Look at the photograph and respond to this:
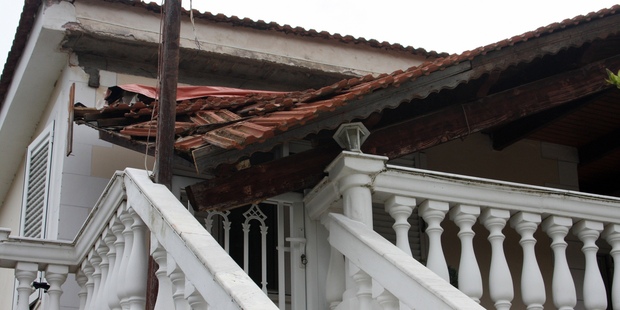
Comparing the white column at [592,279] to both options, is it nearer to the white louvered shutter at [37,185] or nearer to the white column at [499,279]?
the white column at [499,279]

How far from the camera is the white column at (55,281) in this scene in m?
5.56

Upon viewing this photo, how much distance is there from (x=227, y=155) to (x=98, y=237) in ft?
2.78

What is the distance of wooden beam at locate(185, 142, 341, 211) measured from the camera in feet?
17.4

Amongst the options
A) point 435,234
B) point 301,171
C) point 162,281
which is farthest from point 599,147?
point 162,281

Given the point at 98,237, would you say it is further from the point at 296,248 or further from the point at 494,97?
the point at 494,97

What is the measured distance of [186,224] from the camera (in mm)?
4215

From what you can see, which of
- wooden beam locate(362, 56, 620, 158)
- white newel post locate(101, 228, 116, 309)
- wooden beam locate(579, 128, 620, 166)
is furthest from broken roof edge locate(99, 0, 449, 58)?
white newel post locate(101, 228, 116, 309)

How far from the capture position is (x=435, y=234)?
5246 mm

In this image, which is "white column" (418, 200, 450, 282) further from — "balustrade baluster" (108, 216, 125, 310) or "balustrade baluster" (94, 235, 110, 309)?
"balustrade baluster" (94, 235, 110, 309)

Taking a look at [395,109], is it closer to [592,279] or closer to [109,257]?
[592,279]

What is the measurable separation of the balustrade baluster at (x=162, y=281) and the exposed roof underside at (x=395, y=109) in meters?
0.83

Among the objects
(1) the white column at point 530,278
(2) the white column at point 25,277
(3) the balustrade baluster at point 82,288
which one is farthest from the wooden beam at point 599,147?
(2) the white column at point 25,277

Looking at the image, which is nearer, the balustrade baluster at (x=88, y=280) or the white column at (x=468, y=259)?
the white column at (x=468, y=259)

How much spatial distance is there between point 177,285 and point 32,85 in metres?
5.34
